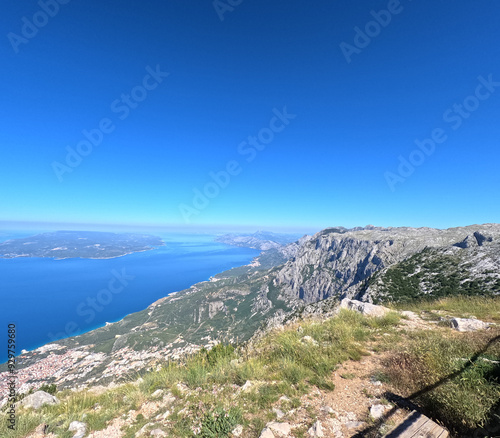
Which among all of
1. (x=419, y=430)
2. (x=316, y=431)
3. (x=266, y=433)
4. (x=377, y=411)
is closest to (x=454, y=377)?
(x=377, y=411)

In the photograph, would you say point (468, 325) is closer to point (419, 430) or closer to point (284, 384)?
point (419, 430)

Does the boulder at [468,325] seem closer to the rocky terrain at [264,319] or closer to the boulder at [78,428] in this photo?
the rocky terrain at [264,319]

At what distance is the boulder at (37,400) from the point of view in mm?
8039

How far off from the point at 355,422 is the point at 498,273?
77272mm

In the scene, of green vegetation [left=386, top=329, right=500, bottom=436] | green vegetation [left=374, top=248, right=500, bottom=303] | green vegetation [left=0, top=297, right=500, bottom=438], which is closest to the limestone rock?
green vegetation [left=0, top=297, right=500, bottom=438]

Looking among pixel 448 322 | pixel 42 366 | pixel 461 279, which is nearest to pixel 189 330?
pixel 42 366

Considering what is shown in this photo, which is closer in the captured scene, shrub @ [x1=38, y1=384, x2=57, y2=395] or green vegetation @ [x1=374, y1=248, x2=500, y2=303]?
shrub @ [x1=38, y1=384, x2=57, y2=395]

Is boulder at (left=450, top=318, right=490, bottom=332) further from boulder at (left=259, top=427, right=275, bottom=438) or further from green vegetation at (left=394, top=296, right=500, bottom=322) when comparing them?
boulder at (left=259, top=427, right=275, bottom=438)

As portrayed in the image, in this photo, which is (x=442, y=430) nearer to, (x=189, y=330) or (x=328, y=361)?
(x=328, y=361)

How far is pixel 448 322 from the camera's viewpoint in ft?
33.0

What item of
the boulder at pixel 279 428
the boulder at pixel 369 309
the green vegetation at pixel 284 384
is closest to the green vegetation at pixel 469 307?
the boulder at pixel 369 309

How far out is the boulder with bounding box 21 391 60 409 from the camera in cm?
804

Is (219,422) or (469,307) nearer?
(219,422)

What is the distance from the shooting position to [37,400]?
8242mm
